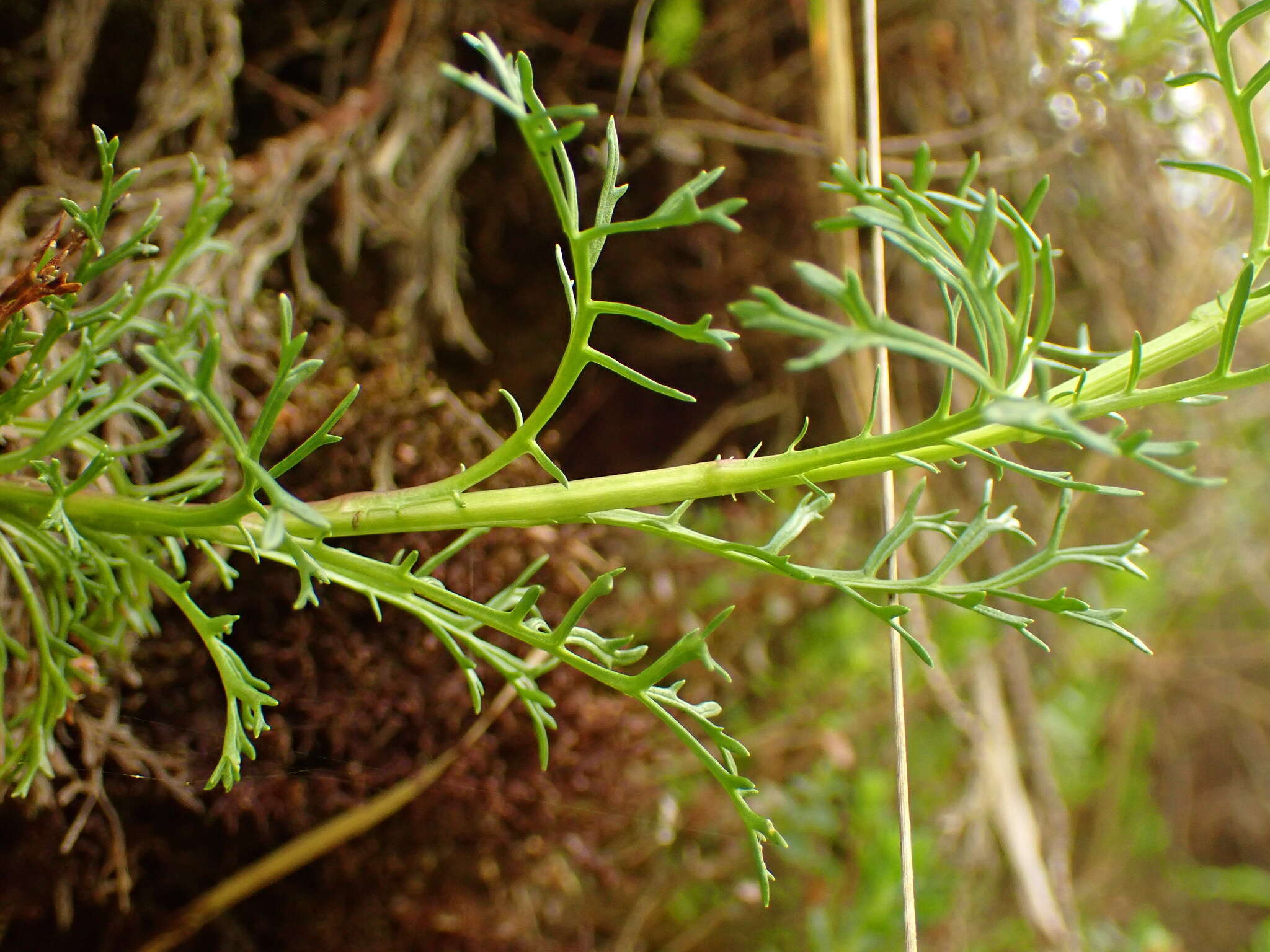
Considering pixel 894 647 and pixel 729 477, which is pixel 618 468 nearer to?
pixel 894 647

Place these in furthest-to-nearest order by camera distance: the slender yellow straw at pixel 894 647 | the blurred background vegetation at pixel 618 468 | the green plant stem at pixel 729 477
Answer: the blurred background vegetation at pixel 618 468, the slender yellow straw at pixel 894 647, the green plant stem at pixel 729 477

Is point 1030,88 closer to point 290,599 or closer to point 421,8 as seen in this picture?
point 421,8

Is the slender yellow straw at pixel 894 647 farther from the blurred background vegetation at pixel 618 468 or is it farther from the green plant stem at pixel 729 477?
the blurred background vegetation at pixel 618 468

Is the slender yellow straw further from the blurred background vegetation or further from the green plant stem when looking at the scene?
the blurred background vegetation

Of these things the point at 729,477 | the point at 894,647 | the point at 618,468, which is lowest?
the point at 618,468

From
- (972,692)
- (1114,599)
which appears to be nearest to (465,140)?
(972,692)

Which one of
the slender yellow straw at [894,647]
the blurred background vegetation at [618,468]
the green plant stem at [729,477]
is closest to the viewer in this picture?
the green plant stem at [729,477]

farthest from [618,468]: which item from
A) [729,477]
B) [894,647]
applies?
[729,477]

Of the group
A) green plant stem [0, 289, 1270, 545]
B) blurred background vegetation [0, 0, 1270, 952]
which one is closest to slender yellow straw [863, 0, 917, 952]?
green plant stem [0, 289, 1270, 545]

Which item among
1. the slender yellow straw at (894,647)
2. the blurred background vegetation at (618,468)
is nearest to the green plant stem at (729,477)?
the slender yellow straw at (894,647)
